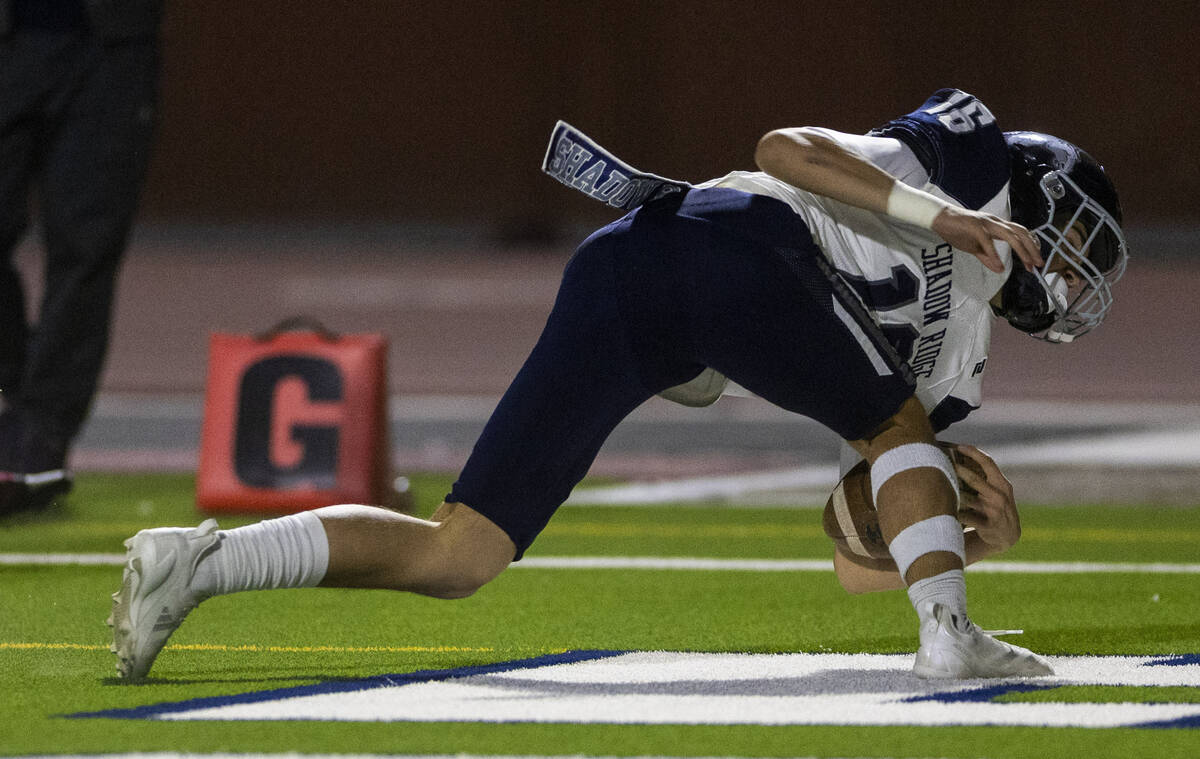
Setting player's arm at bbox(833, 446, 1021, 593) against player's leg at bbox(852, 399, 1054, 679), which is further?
player's arm at bbox(833, 446, 1021, 593)

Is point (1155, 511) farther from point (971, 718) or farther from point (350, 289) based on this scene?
point (350, 289)

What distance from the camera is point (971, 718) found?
131 inches

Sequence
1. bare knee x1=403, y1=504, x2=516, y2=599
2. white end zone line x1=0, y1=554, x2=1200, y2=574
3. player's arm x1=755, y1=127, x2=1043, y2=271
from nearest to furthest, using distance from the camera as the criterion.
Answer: player's arm x1=755, y1=127, x2=1043, y2=271 → bare knee x1=403, y1=504, x2=516, y2=599 → white end zone line x1=0, y1=554, x2=1200, y2=574

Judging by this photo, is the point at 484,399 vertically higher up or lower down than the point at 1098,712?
lower down

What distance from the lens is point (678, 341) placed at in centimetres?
378

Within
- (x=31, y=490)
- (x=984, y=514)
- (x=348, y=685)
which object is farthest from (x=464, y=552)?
(x=31, y=490)

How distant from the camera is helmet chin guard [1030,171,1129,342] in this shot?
399cm

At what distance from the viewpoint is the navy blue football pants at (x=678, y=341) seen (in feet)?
12.1

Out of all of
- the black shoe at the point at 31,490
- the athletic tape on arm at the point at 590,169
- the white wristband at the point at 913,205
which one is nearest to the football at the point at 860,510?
the white wristband at the point at 913,205

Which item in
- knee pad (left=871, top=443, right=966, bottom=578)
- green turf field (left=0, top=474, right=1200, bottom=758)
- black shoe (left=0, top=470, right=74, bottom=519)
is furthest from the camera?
black shoe (left=0, top=470, right=74, bottom=519)

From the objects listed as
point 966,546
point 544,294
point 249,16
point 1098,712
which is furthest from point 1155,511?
point 249,16

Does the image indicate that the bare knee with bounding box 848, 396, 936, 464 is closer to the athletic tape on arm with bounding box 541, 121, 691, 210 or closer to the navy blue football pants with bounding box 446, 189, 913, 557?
the navy blue football pants with bounding box 446, 189, 913, 557

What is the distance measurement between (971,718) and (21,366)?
4498 mm

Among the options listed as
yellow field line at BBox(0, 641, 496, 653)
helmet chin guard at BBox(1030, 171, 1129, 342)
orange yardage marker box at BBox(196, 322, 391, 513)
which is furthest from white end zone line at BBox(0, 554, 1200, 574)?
helmet chin guard at BBox(1030, 171, 1129, 342)
